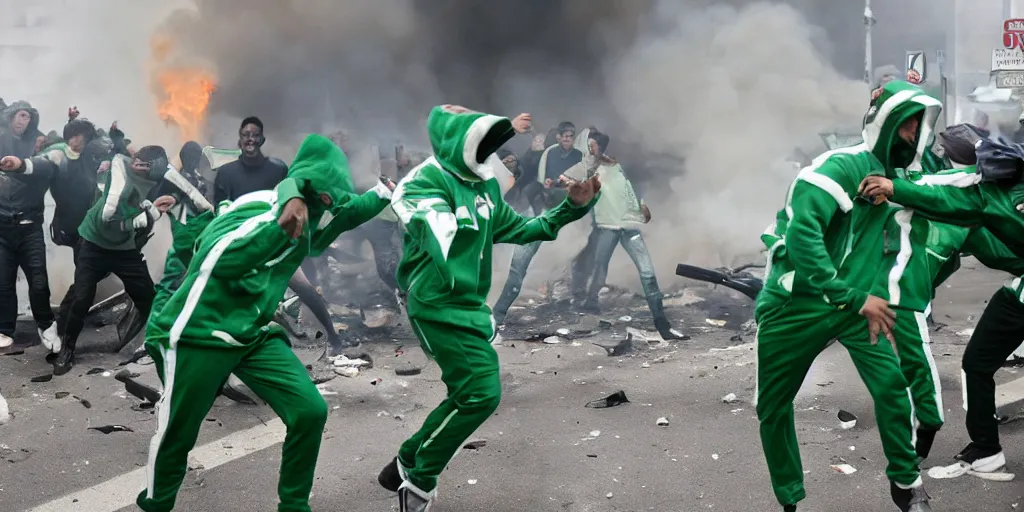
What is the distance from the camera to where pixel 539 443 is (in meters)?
6.34

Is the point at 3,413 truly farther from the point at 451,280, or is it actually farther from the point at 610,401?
the point at 610,401

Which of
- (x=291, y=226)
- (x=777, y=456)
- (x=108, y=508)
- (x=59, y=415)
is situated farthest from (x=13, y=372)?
(x=777, y=456)

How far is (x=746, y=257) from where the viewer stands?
11.4 meters

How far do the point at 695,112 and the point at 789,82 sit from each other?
3.38 ft

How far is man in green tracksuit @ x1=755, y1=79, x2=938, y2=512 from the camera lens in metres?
4.37

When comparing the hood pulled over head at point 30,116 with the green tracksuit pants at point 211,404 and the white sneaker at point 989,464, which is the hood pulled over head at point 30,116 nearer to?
the green tracksuit pants at point 211,404

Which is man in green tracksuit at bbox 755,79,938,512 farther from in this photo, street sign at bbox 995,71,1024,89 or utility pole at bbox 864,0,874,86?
street sign at bbox 995,71,1024,89

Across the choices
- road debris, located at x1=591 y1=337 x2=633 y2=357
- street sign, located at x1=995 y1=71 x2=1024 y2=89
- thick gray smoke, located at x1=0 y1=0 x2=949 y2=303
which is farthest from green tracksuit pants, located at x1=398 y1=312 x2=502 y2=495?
street sign, located at x1=995 y1=71 x2=1024 y2=89

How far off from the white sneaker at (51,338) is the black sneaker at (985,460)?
22.1 ft

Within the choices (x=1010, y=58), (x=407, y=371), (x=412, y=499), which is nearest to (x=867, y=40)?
(x=1010, y=58)

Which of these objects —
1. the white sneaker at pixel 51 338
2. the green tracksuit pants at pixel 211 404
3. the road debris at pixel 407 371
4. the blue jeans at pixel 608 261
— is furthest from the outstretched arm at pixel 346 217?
the blue jeans at pixel 608 261

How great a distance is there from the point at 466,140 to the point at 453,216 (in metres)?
0.38

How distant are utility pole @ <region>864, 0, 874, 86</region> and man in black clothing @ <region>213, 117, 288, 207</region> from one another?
6428 mm

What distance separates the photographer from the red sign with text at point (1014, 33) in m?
11.6
